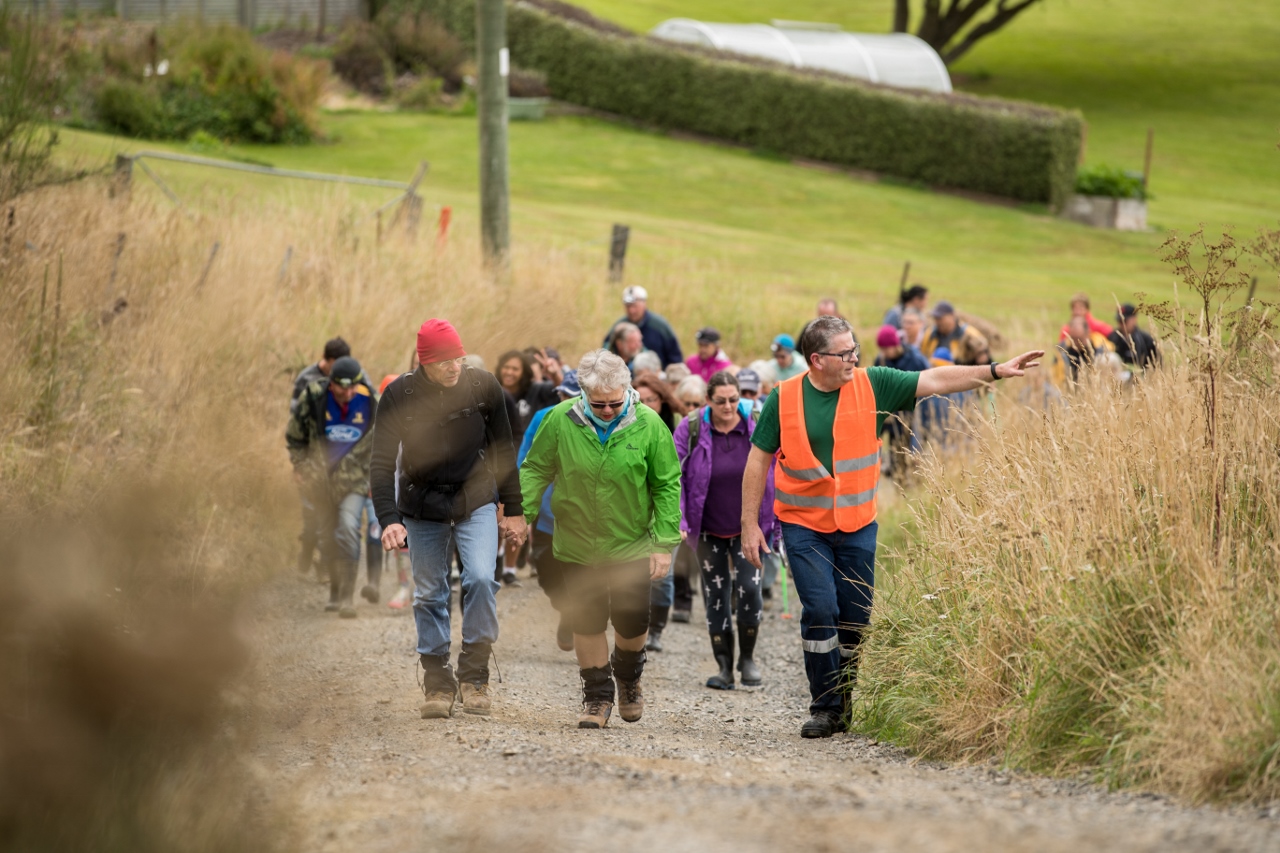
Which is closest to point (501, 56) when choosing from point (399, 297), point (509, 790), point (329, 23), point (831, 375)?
point (399, 297)

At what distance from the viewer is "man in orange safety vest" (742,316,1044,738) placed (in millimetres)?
6938

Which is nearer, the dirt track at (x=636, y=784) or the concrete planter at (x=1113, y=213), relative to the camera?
the dirt track at (x=636, y=784)

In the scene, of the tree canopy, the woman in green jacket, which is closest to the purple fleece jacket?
the woman in green jacket

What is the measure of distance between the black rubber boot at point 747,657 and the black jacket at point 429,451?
231cm

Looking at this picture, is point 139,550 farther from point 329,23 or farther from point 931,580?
point 329,23

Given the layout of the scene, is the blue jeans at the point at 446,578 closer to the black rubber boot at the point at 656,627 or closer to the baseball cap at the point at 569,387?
the black rubber boot at the point at 656,627

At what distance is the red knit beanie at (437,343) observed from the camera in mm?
7129

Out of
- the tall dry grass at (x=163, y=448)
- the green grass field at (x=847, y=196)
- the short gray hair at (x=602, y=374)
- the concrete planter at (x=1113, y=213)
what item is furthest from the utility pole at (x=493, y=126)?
the concrete planter at (x=1113, y=213)

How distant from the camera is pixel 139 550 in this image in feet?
27.3

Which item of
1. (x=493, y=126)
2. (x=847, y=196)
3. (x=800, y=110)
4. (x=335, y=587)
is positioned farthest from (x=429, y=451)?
(x=800, y=110)

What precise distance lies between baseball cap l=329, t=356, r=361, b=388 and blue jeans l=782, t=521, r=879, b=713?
412cm

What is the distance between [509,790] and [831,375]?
2656 millimetres

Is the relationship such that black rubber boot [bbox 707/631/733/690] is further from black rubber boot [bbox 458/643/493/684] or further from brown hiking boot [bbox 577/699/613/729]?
black rubber boot [bbox 458/643/493/684]

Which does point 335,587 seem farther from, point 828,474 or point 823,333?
point 823,333
